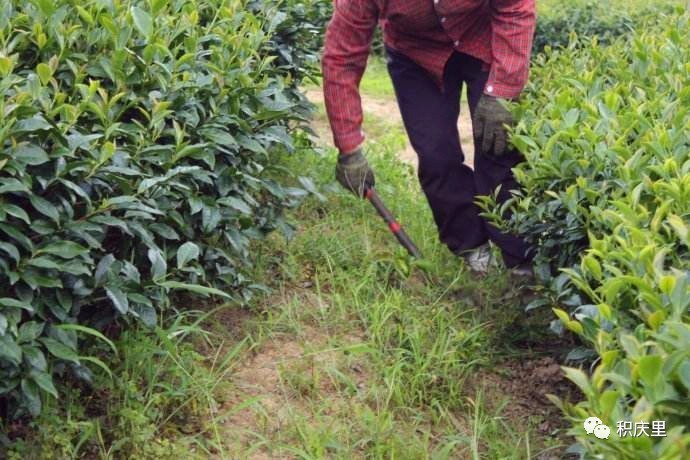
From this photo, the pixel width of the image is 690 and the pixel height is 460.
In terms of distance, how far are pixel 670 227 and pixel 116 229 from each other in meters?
1.49

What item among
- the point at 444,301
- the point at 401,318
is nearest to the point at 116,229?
the point at 401,318

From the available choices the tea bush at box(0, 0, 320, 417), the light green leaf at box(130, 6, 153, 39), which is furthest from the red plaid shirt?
the light green leaf at box(130, 6, 153, 39)

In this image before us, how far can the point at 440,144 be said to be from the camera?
4.27 metres

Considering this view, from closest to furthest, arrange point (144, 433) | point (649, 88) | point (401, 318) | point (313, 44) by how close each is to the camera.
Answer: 1. point (144, 433)
2. point (649, 88)
3. point (401, 318)
4. point (313, 44)

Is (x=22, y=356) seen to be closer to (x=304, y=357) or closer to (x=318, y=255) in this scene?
(x=304, y=357)

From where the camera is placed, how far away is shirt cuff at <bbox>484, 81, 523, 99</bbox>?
3.79 meters

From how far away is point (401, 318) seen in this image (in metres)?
3.82

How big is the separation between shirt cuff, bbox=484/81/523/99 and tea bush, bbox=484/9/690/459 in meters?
0.06

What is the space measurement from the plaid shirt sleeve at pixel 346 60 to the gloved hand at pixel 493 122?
580 mm

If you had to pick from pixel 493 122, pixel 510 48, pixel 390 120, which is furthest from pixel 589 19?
pixel 493 122

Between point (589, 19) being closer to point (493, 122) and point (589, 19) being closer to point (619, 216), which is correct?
point (493, 122)

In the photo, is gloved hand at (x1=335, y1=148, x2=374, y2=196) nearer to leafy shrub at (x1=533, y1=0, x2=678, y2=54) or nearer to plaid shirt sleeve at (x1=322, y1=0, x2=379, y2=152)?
plaid shirt sleeve at (x1=322, y1=0, x2=379, y2=152)

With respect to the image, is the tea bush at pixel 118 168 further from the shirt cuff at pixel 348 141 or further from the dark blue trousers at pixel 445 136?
the dark blue trousers at pixel 445 136

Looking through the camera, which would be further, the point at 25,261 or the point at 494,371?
the point at 494,371
